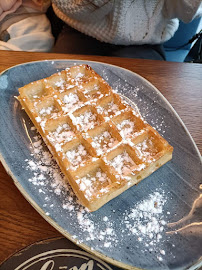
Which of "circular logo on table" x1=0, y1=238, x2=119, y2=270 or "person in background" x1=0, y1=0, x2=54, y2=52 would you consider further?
"person in background" x1=0, y1=0, x2=54, y2=52

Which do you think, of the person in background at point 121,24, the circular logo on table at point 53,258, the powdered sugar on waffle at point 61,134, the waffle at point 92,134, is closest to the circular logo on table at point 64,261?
the circular logo on table at point 53,258

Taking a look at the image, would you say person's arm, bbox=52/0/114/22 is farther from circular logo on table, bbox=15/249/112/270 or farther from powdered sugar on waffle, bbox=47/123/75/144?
circular logo on table, bbox=15/249/112/270

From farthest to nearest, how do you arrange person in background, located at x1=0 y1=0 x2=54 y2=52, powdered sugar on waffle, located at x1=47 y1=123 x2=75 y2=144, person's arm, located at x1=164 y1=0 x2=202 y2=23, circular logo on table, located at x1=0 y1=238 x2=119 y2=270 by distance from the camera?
person in background, located at x1=0 y1=0 x2=54 y2=52 → person's arm, located at x1=164 y1=0 x2=202 y2=23 → powdered sugar on waffle, located at x1=47 y1=123 x2=75 y2=144 → circular logo on table, located at x1=0 y1=238 x2=119 y2=270

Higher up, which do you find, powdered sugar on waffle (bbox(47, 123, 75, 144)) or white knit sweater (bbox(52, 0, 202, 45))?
white knit sweater (bbox(52, 0, 202, 45))

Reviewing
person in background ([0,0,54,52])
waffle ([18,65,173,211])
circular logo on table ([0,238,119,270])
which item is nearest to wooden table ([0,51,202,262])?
circular logo on table ([0,238,119,270])

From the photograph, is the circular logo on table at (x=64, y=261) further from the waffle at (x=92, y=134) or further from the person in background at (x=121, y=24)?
the person in background at (x=121, y=24)

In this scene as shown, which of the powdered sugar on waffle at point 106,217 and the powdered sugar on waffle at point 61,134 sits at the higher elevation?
the powdered sugar on waffle at point 61,134

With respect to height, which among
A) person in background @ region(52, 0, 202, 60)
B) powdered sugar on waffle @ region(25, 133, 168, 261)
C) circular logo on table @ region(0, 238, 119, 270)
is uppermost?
person in background @ region(52, 0, 202, 60)

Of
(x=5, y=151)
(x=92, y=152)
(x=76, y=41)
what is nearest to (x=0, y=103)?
(x=5, y=151)
